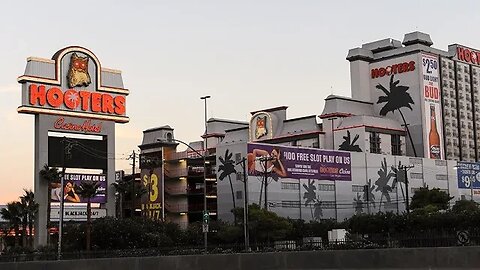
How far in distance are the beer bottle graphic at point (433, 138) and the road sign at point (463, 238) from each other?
120 metres

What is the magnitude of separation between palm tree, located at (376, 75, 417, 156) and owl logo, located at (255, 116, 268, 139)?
2396 cm

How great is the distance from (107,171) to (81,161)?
4090mm

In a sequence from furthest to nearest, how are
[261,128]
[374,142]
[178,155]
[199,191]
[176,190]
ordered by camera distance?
[261,128] < [374,142] < [178,155] < [176,190] < [199,191]

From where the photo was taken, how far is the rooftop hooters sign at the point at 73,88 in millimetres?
94625

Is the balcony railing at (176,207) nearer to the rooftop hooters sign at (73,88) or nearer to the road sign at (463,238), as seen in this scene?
the rooftop hooters sign at (73,88)

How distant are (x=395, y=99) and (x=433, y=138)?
35.5 feet

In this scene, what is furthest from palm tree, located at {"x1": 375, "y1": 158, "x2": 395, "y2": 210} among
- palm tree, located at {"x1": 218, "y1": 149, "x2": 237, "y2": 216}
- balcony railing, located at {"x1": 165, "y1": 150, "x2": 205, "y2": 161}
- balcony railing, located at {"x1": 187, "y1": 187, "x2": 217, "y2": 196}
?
balcony railing, located at {"x1": 165, "y1": 150, "x2": 205, "y2": 161}

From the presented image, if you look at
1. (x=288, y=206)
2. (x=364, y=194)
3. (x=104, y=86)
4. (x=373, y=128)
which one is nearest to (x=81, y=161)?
(x=104, y=86)

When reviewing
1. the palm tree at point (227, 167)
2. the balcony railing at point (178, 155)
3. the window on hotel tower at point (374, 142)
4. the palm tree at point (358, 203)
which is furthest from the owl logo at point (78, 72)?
the window on hotel tower at point (374, 142)

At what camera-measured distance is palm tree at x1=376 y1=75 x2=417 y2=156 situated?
153 m

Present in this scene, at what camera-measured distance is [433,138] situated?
152 m

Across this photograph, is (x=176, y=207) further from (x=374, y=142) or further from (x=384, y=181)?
(x=374, y=142)

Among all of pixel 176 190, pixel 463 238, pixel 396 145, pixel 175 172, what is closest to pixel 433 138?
pixel 396 145

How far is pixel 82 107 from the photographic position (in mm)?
97750
